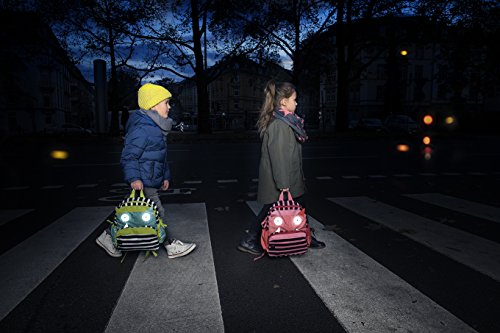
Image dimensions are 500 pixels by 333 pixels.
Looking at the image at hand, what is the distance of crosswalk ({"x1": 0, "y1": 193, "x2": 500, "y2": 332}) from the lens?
2.46m

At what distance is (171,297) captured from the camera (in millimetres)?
2820

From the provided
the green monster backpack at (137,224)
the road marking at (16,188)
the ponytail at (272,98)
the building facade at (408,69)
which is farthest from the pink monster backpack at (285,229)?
the building facade at (408,69)

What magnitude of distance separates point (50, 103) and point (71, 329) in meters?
65.0

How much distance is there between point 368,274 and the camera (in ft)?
10.6

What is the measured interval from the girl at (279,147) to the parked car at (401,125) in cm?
2503

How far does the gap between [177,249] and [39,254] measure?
4.84 feet

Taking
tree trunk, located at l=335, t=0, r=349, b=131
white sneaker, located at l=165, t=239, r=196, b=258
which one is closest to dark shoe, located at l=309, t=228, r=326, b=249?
white sneaker, located at l=165, t=239, r=196, b=258

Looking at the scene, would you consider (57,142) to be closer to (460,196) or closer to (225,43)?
(225,43)

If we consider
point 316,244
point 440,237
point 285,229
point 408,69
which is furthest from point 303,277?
point 408,69

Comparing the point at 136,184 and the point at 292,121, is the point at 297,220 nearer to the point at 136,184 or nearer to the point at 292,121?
the point at 292,121

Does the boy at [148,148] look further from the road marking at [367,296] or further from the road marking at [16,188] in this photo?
the road marking at [16,188]

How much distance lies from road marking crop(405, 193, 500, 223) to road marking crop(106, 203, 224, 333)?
403cm

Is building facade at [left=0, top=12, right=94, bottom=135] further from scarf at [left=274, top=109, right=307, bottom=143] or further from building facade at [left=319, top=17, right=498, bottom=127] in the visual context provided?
scarf at [left=274, top=109, right=307, bottom=143]

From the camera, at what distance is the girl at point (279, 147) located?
11.7ft
